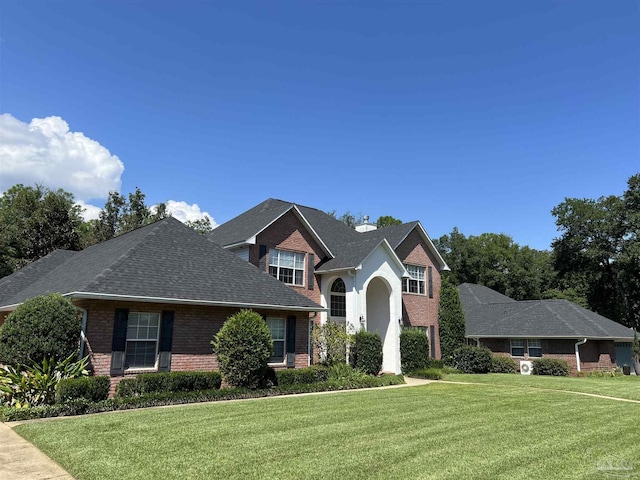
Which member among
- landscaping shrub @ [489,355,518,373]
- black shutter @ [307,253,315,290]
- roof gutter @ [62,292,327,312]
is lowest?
landscaping shrub @ [489,355,518,373]

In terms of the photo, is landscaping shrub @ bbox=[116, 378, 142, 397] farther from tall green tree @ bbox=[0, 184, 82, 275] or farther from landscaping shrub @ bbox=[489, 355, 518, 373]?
tall green tree @ bbox=[0, 184, 82, 275]

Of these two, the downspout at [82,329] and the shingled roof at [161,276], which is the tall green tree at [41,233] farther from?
the downspout at [82,329]

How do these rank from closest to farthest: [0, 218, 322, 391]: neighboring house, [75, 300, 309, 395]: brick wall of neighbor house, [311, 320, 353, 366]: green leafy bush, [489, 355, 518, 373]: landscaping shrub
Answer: [75, 300, 309, 395]: brick wall of neighbor house
[0, 218, 322, 391]: neighboring house
[311, 320, 353, 366]: green leafy bush
[489, 355, 518, 373]: landscaping shrub

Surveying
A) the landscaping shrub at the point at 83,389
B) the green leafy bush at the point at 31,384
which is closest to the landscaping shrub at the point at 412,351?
the landscaping shrub at the point at 83,389

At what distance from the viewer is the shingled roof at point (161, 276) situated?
48.5ft

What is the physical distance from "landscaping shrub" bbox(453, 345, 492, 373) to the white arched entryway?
585cm

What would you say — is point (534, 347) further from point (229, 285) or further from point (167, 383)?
point (167, 383)

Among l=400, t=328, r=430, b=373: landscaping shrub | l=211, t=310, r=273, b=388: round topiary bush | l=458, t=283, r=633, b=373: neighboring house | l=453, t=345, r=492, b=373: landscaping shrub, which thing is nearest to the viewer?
l=211, t=310, r=273, b=388: round topiary bush

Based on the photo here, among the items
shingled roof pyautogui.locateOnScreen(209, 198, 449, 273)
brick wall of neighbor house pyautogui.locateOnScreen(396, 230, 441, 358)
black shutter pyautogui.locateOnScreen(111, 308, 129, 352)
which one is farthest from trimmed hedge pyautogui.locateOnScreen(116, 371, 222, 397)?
brick wall of neighbor house pyautogui.locateOnScreen(396, 230, 441, 358)

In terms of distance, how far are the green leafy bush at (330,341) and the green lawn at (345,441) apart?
26.6ft

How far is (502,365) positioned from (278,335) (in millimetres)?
17155

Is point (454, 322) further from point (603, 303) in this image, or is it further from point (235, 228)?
point (603, 303)

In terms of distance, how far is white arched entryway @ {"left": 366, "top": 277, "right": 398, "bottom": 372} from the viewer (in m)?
24.8

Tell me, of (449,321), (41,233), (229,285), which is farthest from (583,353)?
(41,233)
